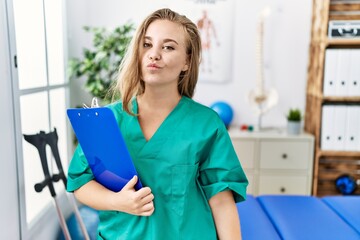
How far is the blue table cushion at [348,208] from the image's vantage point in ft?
4.42

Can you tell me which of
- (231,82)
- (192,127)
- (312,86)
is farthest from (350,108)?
Result: (192,127)

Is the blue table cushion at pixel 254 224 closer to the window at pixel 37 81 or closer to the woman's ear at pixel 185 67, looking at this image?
the woman's ear at pixel 185 67

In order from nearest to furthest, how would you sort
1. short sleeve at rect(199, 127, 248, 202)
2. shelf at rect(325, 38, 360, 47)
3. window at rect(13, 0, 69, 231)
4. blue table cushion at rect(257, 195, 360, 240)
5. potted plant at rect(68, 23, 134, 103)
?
short sleeve at rect(199, 127, 248, 202) → blue table cushion at rect(257, 195, 360, 240) → window at rect(13, 0, 69, 231) → potted plant at rect(68, 23, 134, 103) → shelf at rect(325, 38, 360, 47)

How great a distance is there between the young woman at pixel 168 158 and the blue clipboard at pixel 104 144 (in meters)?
0.04

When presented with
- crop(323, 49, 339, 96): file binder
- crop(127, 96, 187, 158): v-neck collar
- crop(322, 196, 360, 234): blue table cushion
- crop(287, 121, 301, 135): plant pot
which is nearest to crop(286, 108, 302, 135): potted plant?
crop(287, 121, 301, 135): plant pot

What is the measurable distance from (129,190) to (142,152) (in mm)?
101

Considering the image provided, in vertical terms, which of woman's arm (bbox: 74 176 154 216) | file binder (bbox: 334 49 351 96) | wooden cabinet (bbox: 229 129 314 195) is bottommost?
wooden cabinet (bbox: 229 129 314 195)

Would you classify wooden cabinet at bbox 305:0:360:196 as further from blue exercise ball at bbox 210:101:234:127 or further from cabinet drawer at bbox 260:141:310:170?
blue exercise ball at bbox 210:101:234:127

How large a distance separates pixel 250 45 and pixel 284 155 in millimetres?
875

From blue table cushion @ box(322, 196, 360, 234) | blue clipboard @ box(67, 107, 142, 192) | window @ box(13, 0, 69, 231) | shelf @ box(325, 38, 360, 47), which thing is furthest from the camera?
shelf @ box(325, 38, 360, 47)

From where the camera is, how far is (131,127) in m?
0.86

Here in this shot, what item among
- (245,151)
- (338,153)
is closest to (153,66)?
(245,151)

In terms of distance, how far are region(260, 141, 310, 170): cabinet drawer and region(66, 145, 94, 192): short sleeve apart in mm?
1774

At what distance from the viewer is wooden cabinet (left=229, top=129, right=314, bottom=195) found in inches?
96.3
